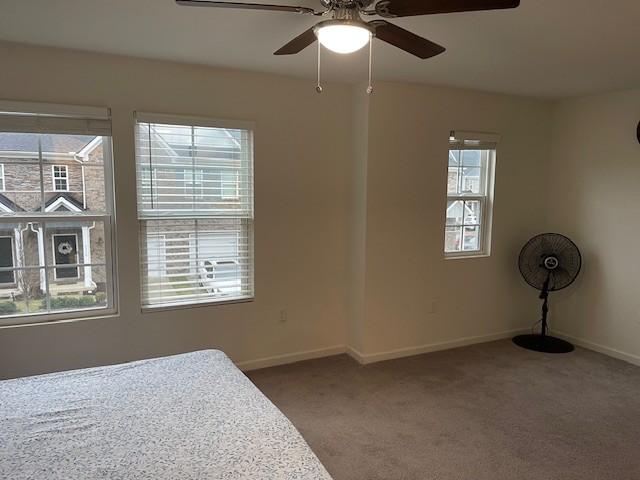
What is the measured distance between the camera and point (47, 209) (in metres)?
2.85

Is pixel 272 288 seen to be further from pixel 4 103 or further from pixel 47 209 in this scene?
pixel 4 103

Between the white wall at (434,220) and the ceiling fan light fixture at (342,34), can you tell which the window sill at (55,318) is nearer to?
the white wall at (434,220)

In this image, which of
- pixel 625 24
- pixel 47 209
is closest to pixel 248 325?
pixel 47 209

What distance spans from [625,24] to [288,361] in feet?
10.1

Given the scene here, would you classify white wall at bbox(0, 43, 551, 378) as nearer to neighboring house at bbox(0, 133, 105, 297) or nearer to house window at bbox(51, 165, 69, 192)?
neighboring house at bbox(0, 133, 105, 297)

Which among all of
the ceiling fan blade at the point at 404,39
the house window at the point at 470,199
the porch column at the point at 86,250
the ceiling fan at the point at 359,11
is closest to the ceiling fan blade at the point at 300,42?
the ceiling fan at the point at 359,11

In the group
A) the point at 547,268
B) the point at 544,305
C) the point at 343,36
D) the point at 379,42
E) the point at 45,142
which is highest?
the point at 379,42

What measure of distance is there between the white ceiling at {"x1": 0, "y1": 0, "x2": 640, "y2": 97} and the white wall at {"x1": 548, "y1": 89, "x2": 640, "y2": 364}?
1.89 feet

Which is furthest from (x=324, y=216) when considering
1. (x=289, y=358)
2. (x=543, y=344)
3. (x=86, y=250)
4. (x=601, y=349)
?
(x=601, y=349)

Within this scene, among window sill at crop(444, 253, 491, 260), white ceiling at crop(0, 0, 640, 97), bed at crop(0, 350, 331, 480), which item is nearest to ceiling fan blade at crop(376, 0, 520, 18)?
white ceiling at crop(0, 0, 640, 97)

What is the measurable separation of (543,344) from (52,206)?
4139 millimetres

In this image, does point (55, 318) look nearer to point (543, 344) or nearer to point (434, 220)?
point (434, 220)

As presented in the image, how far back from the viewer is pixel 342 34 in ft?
5.22

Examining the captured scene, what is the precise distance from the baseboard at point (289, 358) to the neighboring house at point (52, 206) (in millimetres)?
1264
